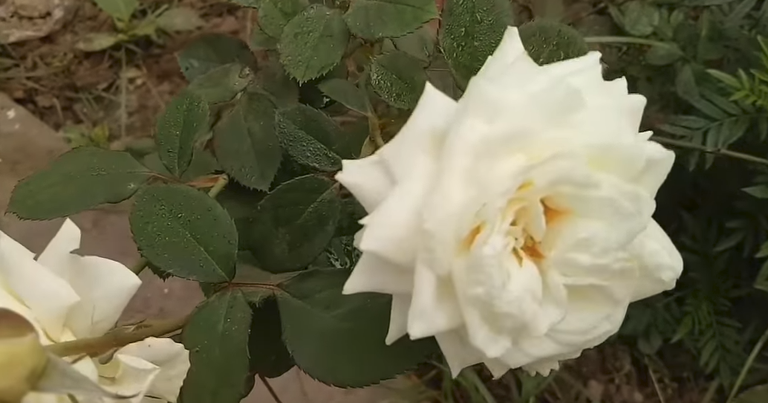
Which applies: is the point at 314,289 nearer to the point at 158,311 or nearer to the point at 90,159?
the point at 90,159

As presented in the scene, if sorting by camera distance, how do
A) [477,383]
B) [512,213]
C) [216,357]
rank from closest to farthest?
[512,213] < [216,357] < [477,383]

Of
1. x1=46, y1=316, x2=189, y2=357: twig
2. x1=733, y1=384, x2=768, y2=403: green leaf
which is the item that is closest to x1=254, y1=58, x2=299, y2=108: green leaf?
x1=46, y1=316, x2=189, y2=357: twig

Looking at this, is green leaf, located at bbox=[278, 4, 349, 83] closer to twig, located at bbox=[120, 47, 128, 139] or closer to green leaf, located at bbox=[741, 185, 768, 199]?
green leaf, located at bbox=[741, 185, 768, 199]

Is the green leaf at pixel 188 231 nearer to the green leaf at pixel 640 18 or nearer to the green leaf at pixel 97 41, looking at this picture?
the green leaf at pixel 640 18

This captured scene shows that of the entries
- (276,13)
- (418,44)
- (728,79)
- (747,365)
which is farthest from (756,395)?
(276,13)

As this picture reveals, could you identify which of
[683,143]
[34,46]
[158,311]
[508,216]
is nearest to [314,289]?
[508,216]

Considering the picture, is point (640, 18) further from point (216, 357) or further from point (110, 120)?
point (110, 120)
